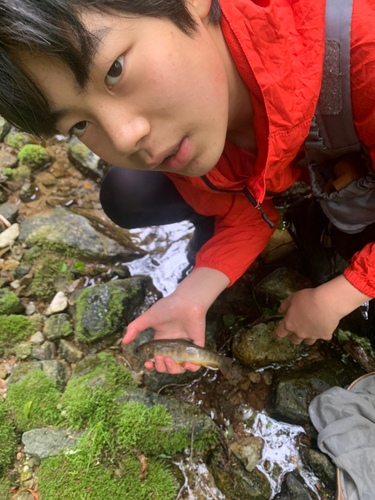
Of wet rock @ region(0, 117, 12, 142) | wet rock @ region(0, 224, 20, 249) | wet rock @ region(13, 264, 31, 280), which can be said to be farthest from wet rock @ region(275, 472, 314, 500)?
wet rock @ region(0, 117, 12, 142)

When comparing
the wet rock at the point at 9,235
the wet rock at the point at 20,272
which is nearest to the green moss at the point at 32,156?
the wet rock at the point at 9,235

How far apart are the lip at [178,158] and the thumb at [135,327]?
122cm

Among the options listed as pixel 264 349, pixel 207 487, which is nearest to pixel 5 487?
pixel 207 487

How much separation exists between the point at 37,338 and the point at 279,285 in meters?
2.27

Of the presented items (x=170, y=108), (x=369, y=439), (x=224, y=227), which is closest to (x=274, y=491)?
(x=369, y=439)

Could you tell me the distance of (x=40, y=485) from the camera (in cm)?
215

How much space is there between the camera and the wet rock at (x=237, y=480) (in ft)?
7.58

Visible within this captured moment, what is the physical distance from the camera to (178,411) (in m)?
2.51

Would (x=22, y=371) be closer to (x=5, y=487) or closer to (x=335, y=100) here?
(x=5, y=487)

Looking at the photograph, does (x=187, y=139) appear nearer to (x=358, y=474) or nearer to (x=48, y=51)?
(x=48, y=51)

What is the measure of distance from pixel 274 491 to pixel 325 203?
2089 mm

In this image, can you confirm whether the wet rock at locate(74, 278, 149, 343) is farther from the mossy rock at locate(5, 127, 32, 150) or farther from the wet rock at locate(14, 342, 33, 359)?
the mossy rock at locate(5, 127, 32, 150)

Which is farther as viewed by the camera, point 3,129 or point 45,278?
point 3,129

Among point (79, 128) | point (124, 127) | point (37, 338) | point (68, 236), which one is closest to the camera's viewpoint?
point (124, 127)
